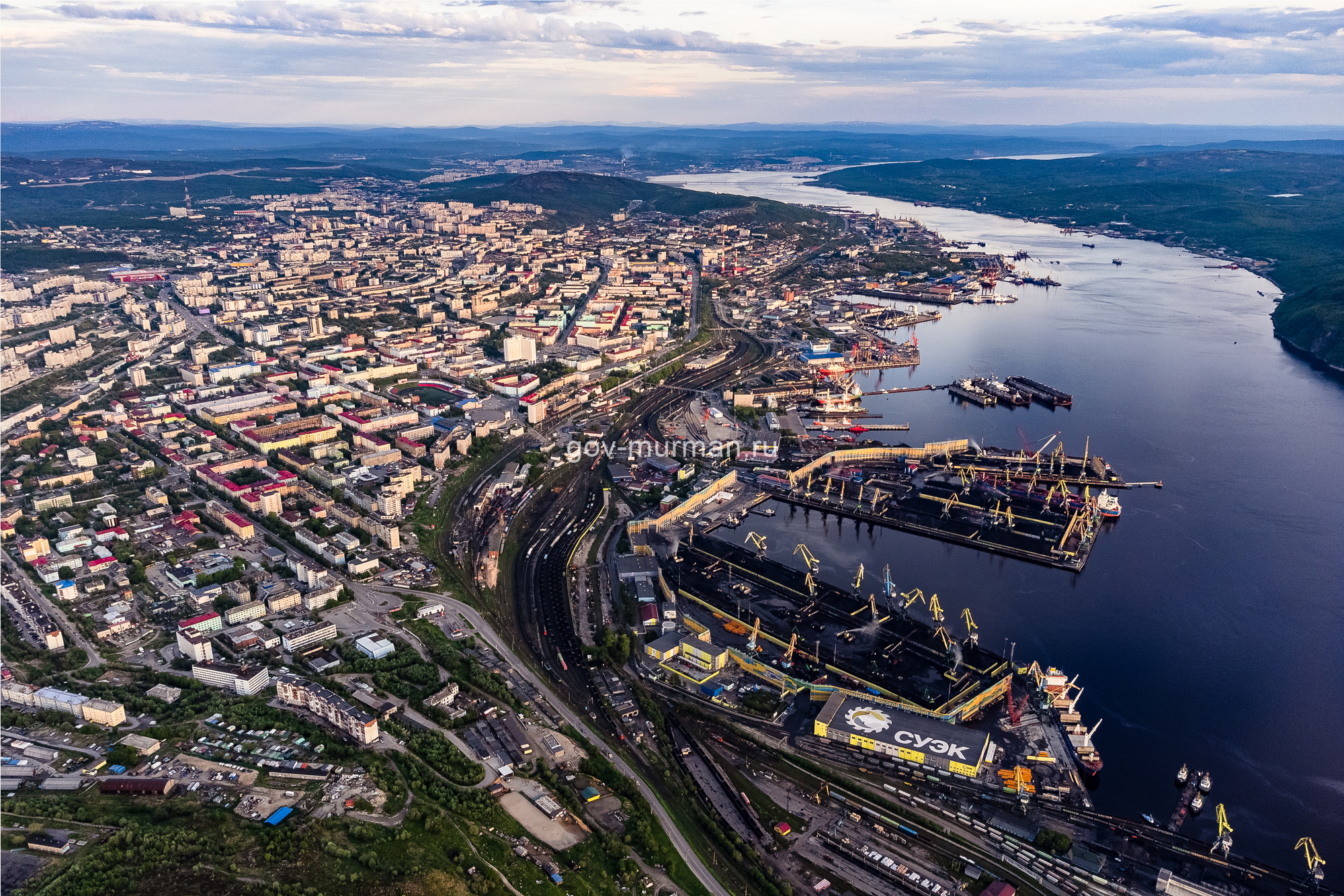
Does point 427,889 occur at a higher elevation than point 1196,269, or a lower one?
lower

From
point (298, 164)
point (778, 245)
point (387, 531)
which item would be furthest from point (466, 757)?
point (298, 164)

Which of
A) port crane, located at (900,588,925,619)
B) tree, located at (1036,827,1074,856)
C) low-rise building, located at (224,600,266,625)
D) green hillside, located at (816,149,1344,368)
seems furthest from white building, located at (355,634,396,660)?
green hillside, located at (816,149,1344,368)

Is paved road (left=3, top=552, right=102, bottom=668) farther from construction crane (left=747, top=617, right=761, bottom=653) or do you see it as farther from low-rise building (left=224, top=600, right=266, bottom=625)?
construction crane (left=747, top=617, right=761, bottom=653)

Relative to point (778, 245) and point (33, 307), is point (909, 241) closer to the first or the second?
point (778, 245)

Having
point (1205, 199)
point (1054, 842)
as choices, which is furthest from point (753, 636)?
point (1205, 199)

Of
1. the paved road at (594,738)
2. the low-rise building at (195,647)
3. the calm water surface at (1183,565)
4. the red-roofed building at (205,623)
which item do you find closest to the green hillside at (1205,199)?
the calm water surface at (1183,565)

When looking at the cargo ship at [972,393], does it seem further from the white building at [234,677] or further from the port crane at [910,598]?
the white building at [234,677]

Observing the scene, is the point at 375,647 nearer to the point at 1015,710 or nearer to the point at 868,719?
the point at 868,719
